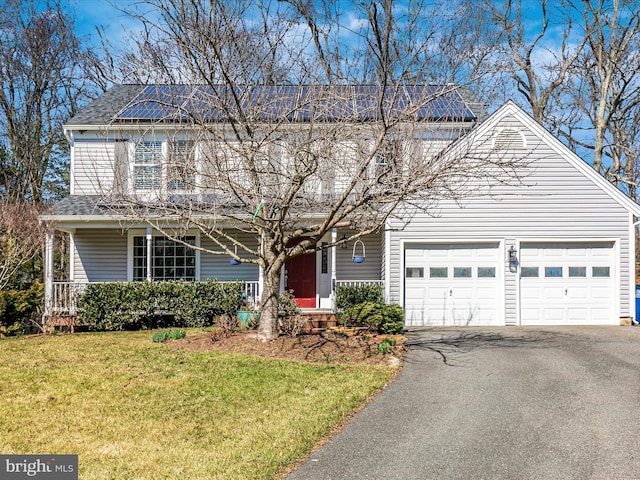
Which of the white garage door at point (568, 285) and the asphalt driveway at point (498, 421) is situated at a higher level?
the white garage door at point (568, 285)

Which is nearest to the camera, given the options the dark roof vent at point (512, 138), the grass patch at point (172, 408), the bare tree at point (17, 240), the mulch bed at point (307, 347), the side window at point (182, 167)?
the grass patch at point (172, 408)

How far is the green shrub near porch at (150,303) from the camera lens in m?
12.6

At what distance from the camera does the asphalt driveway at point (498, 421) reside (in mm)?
4703

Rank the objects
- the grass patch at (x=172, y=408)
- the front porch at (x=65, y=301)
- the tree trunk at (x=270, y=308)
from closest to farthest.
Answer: the grass patch at (x=172, y=408)
the tree trunk at (x=270, y=308)
the front porch at (x=65, y=301)

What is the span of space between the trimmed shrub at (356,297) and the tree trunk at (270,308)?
3733 mm

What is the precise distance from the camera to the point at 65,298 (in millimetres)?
13023

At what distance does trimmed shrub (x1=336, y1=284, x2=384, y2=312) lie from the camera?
13.0 m

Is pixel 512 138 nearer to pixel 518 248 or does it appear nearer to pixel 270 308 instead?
pixel 518 248

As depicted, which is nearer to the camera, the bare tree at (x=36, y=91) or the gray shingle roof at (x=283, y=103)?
the gray shingle roof at (x=283, y=103)

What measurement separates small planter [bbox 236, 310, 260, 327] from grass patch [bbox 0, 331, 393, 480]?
7.10 feet

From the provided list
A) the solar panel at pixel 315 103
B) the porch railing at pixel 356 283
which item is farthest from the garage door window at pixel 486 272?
the solar panel at pixel 315 103

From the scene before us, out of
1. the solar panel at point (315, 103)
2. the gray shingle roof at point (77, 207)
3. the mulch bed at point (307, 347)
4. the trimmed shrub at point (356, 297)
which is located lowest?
the mulch bed at point (307, 347)

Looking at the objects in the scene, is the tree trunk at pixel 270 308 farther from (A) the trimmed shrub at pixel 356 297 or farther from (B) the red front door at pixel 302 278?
(B) the red front door at pixel 302 278

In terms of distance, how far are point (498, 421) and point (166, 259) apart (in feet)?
37.1
